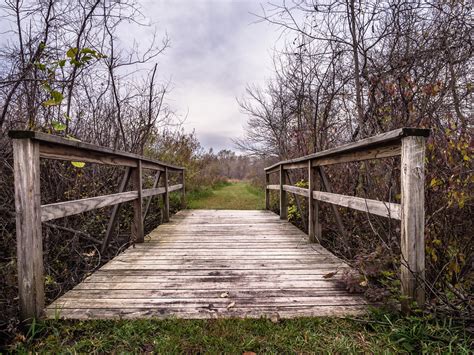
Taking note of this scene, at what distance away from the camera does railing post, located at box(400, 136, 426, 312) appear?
1449 millimetres

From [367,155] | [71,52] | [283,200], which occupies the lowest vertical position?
[283,200]

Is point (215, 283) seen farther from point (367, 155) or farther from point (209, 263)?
point (367, 155)

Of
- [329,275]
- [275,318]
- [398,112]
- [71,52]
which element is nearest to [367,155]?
[329,275]

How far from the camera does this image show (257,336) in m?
1.38

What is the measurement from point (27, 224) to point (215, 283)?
1366mm

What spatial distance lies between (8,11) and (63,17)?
608mm

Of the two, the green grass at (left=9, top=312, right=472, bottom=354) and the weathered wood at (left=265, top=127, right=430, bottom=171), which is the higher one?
the weathered wood at (left=265, top=127, right=430, bottom=171)

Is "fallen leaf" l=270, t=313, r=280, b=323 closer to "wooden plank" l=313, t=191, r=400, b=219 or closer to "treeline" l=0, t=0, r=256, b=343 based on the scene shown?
"wooden plank" l=313, t=191, r=400, b=219

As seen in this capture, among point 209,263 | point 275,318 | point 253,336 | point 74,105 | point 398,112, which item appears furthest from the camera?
point 74,105

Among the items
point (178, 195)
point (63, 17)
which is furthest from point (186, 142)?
point (63, 17)

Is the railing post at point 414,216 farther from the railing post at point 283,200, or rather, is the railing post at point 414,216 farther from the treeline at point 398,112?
the railing post at point 283,200

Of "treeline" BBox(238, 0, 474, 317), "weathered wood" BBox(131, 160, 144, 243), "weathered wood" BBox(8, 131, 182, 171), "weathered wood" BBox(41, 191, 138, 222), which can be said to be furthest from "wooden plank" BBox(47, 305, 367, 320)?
"weathered wood" BBox(131, 160, 144, 243)

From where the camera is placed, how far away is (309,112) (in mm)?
5484

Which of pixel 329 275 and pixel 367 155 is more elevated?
pixel 367 155
